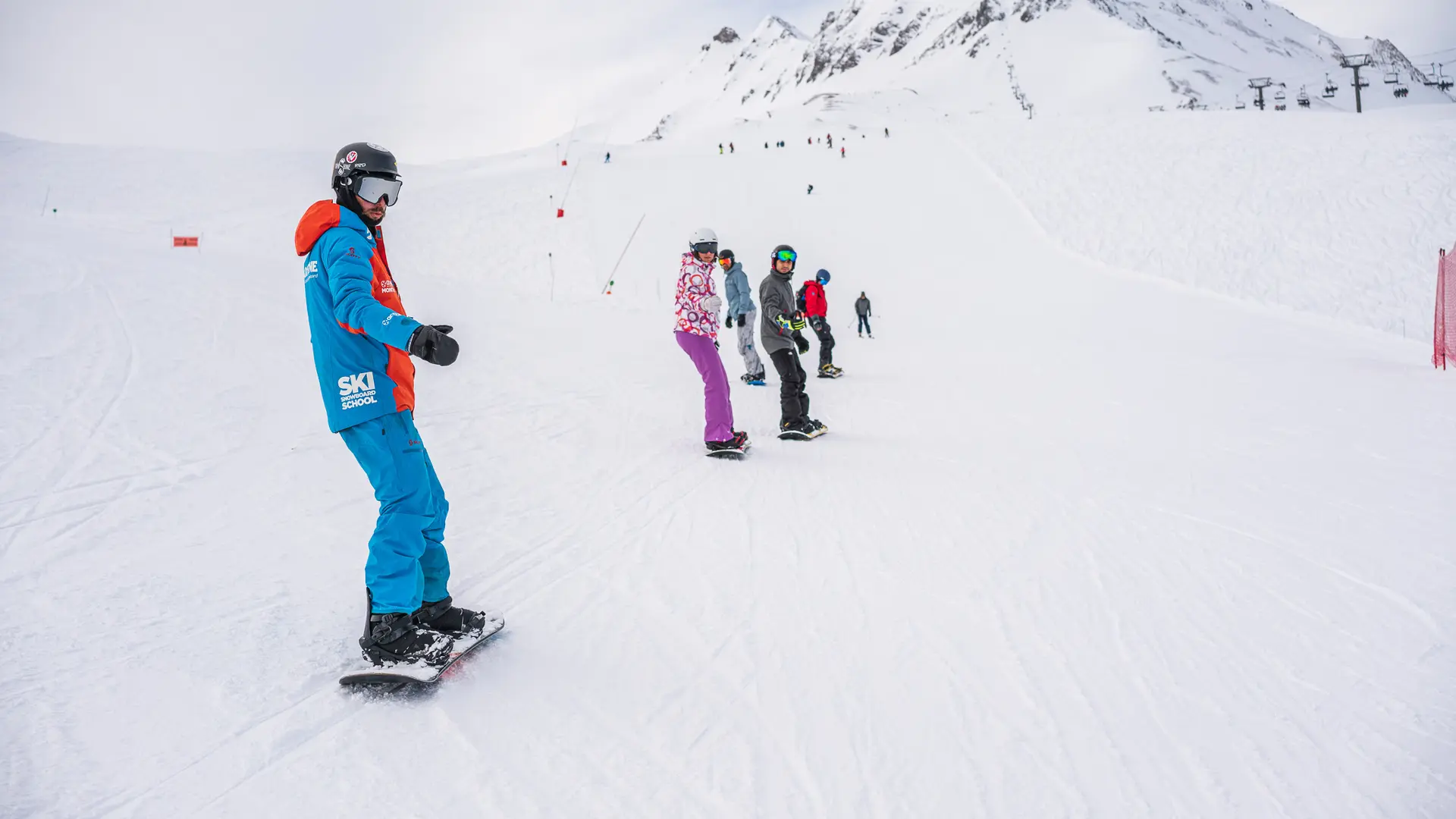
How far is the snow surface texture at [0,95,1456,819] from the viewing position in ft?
8.40

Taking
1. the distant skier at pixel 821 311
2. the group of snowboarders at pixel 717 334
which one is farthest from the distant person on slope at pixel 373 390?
the distant skier at pixel 821 311

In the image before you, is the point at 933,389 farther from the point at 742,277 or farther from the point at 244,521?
the point at 244,521

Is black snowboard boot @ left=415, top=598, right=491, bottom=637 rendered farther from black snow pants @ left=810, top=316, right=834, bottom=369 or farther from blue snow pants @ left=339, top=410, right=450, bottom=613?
black snow pants @ left=810, top=316, right=834, bottom=369

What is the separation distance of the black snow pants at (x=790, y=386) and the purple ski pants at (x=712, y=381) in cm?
85

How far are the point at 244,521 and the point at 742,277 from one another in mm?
7207

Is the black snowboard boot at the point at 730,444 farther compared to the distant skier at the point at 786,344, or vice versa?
the distant skier at the point at 786,344

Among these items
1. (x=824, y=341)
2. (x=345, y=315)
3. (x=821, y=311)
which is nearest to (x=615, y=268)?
(x=821, y=311)

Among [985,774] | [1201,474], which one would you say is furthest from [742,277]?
[985,774]

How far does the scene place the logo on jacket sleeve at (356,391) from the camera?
3.03 metres

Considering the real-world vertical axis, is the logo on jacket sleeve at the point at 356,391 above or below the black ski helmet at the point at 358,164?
below

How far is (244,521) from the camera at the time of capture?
4.93m

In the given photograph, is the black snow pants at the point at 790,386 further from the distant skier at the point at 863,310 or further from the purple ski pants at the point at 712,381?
the distant skier at the point at 863,310

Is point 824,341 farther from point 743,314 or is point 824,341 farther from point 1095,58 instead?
point 1095,58

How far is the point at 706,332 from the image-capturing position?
6699 mm
